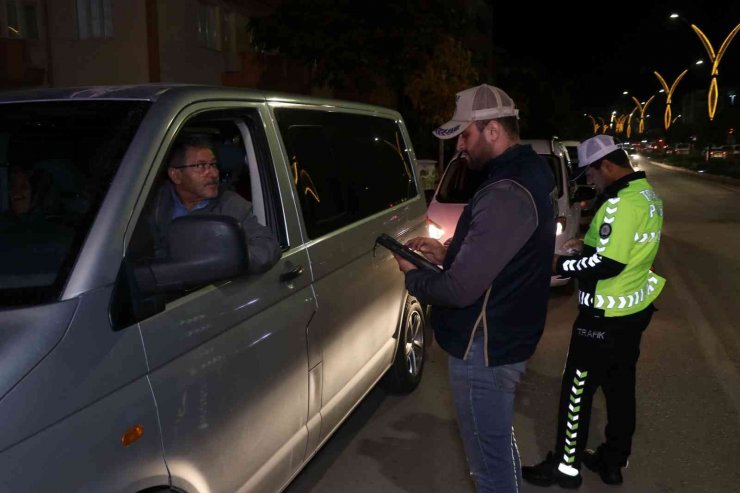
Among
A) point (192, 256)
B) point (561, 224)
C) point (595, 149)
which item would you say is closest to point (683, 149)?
point (561, 224)

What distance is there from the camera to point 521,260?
2611 millimetres

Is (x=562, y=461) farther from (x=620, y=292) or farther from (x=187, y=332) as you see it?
(x=187, y=332)

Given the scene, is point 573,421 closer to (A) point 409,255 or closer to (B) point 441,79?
(A) point 409,255

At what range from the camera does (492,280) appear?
99.7 inches

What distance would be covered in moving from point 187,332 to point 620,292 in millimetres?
2189

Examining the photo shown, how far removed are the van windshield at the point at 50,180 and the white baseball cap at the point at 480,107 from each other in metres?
1.15

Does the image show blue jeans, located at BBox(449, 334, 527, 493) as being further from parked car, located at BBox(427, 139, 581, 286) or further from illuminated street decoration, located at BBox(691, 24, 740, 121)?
illuminated street decoration, located at BBox(691, 24, 740, 121)

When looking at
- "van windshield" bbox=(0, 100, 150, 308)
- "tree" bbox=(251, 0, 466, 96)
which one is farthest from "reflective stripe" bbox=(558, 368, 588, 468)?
"tree" bbox=(251, 0, 466, 96)

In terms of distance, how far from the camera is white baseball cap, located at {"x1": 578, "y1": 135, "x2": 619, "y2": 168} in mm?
3621

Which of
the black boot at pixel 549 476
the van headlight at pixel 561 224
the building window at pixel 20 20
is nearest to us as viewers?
the black boot at pixel 549 476

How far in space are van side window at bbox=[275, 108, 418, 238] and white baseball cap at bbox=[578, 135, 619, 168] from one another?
4.41ft

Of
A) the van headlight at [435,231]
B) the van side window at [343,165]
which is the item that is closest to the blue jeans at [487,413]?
the van side window at [343,165]

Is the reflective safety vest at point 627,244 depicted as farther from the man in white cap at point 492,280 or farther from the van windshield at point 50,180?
the van windshield at point 50,180

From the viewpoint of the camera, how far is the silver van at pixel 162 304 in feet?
6.27
